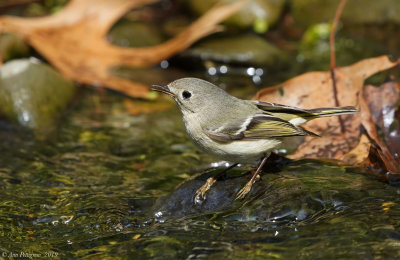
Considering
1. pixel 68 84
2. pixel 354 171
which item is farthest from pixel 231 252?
pixel 68 84

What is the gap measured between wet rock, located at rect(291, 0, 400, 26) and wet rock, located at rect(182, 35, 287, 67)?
2.86 feet

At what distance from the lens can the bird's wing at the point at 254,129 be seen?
3914 millimetres

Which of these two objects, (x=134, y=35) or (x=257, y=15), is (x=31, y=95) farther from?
(x=257, y=15)

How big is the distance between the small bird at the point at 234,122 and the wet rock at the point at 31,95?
2.21 meters

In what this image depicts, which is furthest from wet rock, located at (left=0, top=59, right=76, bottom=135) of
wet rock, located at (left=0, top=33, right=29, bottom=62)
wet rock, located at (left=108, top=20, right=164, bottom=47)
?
wet rock, located at (left=108, top=20, right=164, bottom=47)

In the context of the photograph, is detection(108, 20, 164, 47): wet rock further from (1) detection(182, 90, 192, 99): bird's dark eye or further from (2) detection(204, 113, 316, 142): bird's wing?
(2) detection(204, 113, 316, 142): bird's wing

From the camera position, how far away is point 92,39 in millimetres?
7324

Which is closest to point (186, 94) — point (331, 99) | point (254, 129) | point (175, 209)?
point (254, 129)

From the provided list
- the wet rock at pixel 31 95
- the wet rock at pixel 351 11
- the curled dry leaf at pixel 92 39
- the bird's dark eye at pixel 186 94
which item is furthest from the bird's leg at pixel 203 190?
the wet rock at pixel 351 11

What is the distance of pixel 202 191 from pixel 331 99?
1.56m

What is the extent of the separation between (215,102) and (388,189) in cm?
138

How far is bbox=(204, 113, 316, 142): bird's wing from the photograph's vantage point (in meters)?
3.91

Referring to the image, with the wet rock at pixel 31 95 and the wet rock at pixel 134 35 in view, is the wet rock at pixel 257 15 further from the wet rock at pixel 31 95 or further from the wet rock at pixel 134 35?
the wet rock at pixel 31 95

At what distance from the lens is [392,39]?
7422 millimetres
